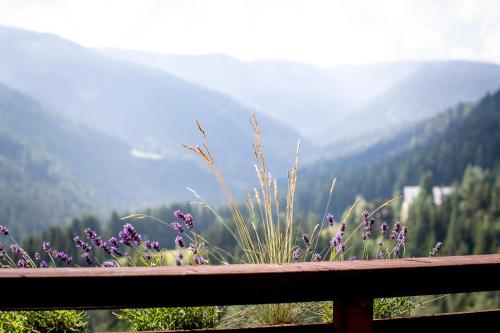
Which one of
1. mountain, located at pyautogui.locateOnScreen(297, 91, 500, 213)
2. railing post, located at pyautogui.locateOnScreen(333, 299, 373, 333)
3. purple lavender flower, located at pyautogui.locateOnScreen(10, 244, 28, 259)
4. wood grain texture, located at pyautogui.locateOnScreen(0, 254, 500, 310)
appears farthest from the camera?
mountain, located at pyautogui.locateOnScreen(297, 91, 500, 213)

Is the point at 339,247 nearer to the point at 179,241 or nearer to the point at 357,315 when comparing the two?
the point at 179,241

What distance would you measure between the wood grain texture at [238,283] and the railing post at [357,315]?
0.13 ft

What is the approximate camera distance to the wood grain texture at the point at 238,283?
1.28 m

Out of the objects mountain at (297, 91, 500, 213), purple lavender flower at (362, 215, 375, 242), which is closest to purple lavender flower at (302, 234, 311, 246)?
purple lavender flower at (362, 215, 375, 242)

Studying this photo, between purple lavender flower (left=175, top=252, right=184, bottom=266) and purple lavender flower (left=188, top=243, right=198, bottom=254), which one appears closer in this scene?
purple lavender flower (left=188, top=243, right=198, bottom=254)

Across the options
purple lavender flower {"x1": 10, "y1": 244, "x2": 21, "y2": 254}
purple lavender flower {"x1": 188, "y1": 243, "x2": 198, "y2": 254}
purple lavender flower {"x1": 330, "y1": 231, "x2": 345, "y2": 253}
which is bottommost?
purple lavender flower {"x1": 10, "y1": 244, "x2": 21, "y2": 254}

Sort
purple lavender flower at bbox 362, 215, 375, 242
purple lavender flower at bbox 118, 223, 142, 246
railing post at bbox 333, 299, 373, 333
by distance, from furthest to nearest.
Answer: purple lavender flower at bbox 362, 215, 375, 242
purple lavender flower at bbox 118, 223, 142, 246
railing post at bbox 333, 299, 373, 333

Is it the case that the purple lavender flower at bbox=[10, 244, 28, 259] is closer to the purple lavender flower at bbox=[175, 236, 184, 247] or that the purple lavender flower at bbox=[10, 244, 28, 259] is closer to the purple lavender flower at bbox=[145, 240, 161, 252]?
the purple lavender flower at bbox=[145, 240, 161, 252]

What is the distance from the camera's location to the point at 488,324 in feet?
5.89

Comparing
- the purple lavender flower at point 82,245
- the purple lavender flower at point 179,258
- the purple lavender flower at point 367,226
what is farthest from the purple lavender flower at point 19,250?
the purple lavender flower at point 367,226

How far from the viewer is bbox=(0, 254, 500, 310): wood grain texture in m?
1.28

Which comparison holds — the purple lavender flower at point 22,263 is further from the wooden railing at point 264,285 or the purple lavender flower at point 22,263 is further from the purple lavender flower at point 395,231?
the purple lavender flower at point 395,231

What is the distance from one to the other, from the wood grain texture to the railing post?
0.04 m

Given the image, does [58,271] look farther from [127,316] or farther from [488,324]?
[488,324]
